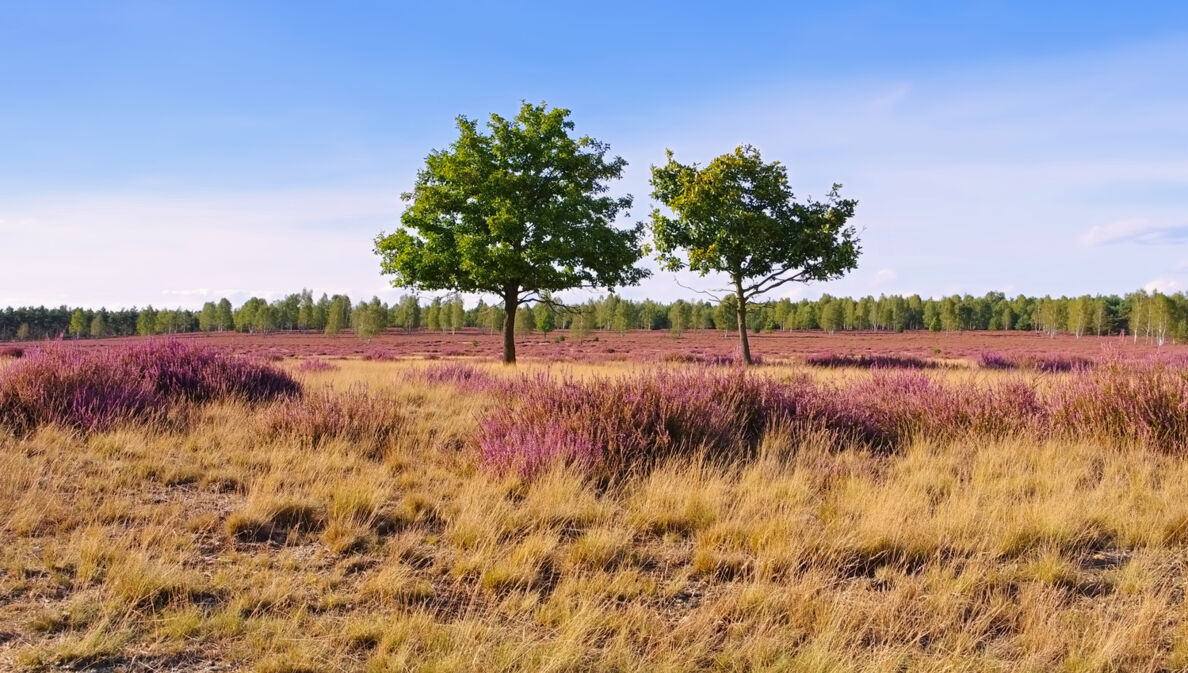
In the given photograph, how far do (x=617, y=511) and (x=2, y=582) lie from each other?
3.29 m

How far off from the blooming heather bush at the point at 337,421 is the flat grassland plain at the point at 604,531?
0.12ft

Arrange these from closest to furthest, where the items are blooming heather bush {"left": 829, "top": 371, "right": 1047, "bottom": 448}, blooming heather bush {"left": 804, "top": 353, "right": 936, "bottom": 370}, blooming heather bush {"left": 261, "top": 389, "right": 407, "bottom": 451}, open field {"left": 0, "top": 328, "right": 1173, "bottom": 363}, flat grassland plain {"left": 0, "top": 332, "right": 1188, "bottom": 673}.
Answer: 1. flat grassland plain {"left": 0, "top": 332, "right": 1188, "bottom": 673}
2. blooming heather bush {"left": 261, "top": 389, "right": 407, "bottom": 451}
3. blooming heather bush {"left": 829, "top": 371, "right": 1047, "bottom": 448}
4. blooming heather bush {"left": 804, "top": 353, "right": 936, "bottom": 370}
5. open field {"left": 0, "top": 328, "right": 1173, "bottom": 363}

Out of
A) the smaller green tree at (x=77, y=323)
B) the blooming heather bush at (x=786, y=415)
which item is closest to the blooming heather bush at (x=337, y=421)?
the blooming heather bush at (x=786, y=415)

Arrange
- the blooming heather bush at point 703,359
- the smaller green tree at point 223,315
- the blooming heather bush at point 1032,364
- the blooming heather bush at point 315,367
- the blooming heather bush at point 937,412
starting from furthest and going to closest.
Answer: the smaller green tree at point 223,315 → the blooming heather bush at point 1032,364 → the blooming heather bush at point 315,367 → the blooming heather bush at point 703,359 → the blooming heather bush at point 937,412

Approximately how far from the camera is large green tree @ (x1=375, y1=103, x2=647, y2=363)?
17.2 metres

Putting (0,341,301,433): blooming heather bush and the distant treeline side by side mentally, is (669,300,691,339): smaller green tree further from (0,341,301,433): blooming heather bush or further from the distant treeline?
(0,341,301,433): blooming heather bush

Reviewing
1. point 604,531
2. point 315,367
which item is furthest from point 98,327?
point 604,531

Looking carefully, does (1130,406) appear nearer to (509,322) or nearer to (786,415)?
(786,415)

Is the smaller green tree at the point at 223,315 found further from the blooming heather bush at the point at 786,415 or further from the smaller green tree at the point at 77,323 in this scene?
the blooming heather bush at the point at 786,415

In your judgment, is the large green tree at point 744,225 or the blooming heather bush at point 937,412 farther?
the large green tree at point 744,225

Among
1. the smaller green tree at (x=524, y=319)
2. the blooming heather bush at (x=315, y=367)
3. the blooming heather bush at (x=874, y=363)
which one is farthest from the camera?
the smaller green tree at (x=524, y=319)

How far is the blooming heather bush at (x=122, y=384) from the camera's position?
6.76m

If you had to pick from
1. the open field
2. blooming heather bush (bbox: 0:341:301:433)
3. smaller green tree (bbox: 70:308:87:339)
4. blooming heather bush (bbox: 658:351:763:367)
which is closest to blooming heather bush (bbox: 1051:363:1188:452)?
the open field

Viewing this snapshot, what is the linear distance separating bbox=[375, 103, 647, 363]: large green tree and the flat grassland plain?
10172 millimetres
